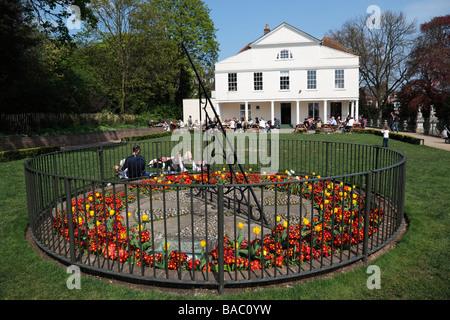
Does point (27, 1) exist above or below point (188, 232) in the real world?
above

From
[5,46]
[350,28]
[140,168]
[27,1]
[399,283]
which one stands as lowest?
[399,283]

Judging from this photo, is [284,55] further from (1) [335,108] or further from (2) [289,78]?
(1) [335,108]

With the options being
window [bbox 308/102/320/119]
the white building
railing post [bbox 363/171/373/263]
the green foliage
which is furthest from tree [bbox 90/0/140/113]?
railing post [bbox 363/171/373/263]

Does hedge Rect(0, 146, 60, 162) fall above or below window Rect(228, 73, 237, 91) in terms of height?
below

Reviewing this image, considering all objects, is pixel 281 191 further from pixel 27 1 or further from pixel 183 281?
pixel 27 1

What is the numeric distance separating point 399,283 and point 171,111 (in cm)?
3950

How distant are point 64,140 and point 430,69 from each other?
115ft

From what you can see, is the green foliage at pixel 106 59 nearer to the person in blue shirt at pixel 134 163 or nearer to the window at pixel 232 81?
the window at pixel 232 81

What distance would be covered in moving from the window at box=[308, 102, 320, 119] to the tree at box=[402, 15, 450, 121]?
972 centimetres

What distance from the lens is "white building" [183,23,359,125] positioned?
3431cm

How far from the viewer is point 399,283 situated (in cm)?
358

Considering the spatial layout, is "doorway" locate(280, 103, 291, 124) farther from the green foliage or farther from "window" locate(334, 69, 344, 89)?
the green foliage

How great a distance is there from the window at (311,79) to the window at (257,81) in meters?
5.30
